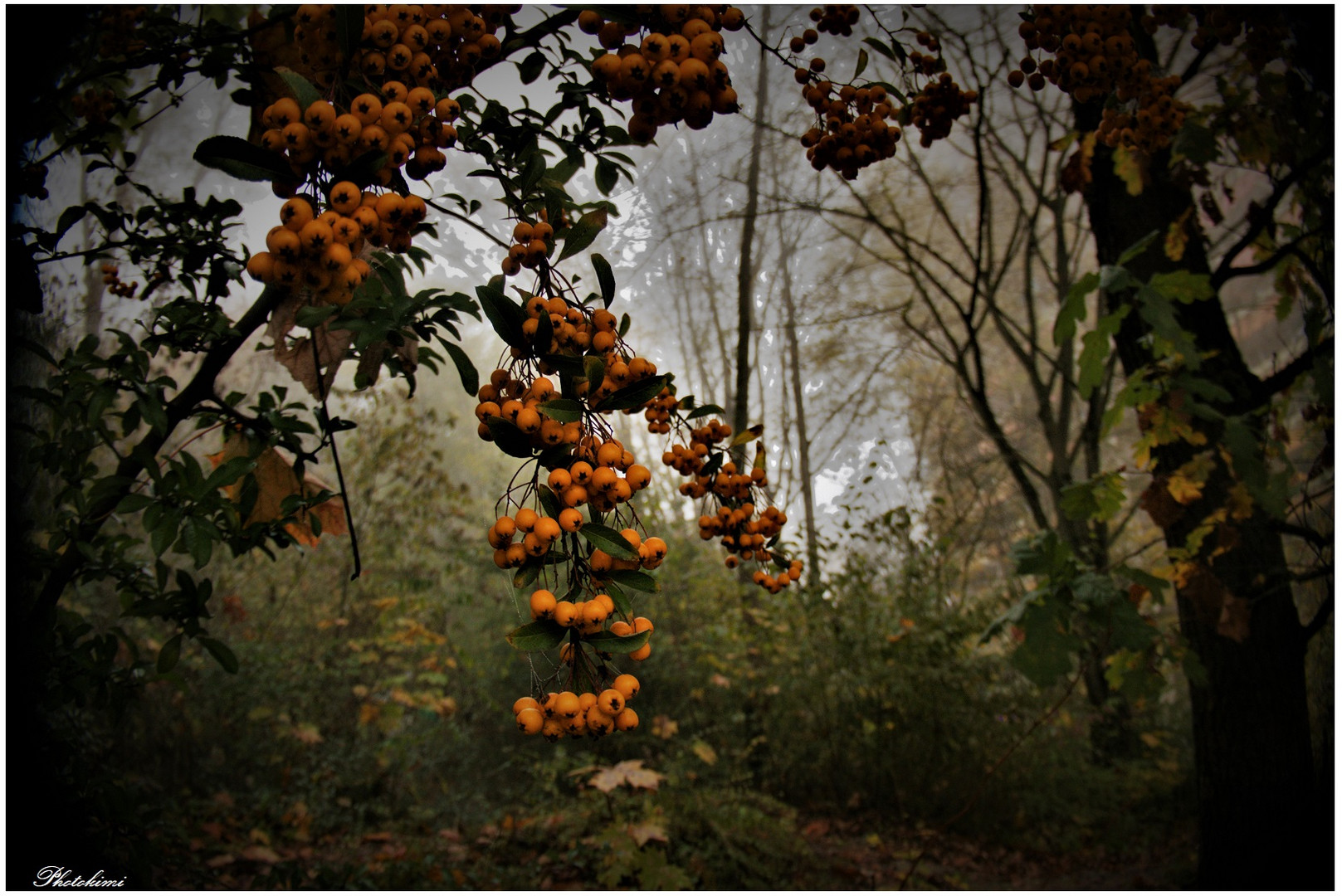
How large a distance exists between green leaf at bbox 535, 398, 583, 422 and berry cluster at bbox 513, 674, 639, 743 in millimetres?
225

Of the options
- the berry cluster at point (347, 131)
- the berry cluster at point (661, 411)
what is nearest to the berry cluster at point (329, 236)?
the berry cluster at point (347, 131)

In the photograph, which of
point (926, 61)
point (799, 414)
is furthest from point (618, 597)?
point (799, 414)

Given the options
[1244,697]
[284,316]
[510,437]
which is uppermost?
[284,316]

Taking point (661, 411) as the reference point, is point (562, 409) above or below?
below

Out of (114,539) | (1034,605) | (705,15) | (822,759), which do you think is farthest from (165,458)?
(822,759)

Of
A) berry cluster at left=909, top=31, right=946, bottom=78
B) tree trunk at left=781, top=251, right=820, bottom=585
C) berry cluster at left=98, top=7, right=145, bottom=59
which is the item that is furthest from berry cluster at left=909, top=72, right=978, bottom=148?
tree trunk at left=781, top=251, right=820, bottom=585

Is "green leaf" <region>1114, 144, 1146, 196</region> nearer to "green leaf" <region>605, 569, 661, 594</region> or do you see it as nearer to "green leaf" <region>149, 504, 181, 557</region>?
"green leaf" <region>605, 569, 661, 594</region>

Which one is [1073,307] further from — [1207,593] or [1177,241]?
[1207,593]

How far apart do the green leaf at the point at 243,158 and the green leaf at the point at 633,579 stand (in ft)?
1.51

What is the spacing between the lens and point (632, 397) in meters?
0.59

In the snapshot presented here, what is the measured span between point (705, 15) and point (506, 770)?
4113 millimetres

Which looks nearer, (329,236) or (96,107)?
(329,236)

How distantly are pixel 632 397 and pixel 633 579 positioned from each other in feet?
0.57

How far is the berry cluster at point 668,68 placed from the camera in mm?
619
